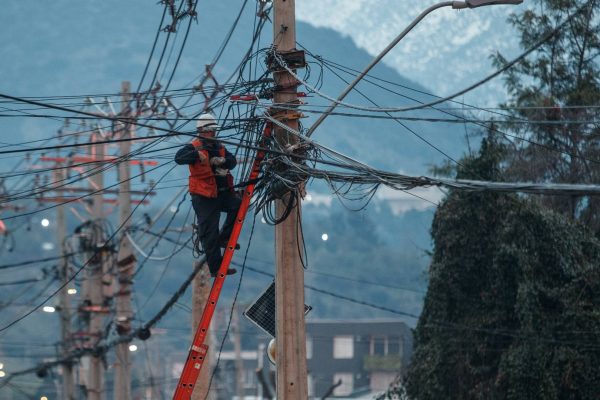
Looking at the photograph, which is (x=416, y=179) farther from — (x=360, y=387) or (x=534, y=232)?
(x=360, y=387)

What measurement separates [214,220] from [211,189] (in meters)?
0.41

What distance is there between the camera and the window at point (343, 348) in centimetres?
9788

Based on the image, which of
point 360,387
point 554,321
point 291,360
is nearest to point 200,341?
point 291,360

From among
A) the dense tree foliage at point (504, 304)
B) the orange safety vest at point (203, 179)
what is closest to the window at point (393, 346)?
the dense tree foliage at point (504, 304)

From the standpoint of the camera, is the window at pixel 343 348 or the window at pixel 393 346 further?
the window at pixel 343 348

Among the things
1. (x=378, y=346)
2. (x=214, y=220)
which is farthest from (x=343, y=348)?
(x=214, y=220)

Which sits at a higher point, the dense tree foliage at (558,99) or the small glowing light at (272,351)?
the dense tree foliage at (558,99)

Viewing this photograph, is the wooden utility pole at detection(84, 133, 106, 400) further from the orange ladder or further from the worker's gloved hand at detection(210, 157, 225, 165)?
the worker's gloved hand at detection(210, 157, 225, 165)

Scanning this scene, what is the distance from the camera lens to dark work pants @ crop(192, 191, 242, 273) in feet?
58.6

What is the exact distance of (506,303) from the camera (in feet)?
98.3

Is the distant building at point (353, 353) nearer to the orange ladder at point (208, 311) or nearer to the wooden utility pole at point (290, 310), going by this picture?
the orange ladder at point (208, 311)

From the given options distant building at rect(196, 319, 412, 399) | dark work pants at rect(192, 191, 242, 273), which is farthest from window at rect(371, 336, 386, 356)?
dark work pants at rect(192, 191, 242, 273)

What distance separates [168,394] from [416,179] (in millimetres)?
96569

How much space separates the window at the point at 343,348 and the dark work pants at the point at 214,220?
80.0m
